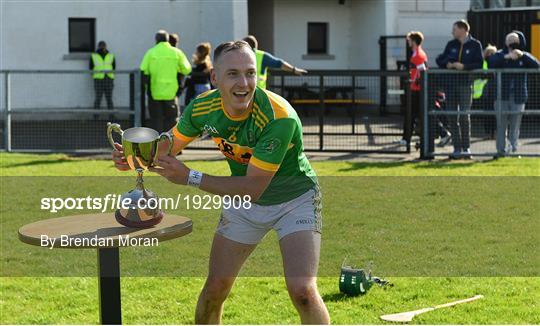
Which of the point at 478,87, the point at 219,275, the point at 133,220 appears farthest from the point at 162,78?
the point at 133,220

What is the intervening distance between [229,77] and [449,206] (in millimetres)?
7270

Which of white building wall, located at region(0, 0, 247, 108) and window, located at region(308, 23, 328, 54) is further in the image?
window, located at region(308, 23, 328, 54)

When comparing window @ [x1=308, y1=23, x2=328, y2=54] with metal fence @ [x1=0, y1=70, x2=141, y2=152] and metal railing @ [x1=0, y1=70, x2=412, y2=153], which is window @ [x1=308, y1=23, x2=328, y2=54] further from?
metal fence @ [x1=0, y1=70, x2=141, y2=152]

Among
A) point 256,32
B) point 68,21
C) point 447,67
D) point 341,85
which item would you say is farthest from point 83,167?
point 256,32

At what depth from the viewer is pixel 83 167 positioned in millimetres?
16219

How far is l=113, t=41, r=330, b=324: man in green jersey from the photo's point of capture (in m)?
5.80

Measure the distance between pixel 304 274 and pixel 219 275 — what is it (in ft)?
1.98

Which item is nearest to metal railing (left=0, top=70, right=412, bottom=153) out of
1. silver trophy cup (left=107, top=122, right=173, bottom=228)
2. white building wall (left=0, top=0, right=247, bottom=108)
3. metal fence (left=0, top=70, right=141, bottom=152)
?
metal fence (left=0, top=70, right=141, bottom=152)

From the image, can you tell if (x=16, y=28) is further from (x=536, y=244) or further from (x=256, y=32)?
(x=536, y=244)

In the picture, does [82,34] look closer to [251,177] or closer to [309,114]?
[309,114]

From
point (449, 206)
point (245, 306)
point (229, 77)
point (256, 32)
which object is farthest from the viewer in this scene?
point (256, 32)

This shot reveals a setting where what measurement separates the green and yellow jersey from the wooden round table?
1.66 feet

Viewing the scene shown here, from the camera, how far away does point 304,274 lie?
583 cm

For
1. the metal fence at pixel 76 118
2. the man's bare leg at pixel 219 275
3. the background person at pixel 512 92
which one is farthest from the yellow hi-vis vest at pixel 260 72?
the man's bare leg at pixel 219 275
